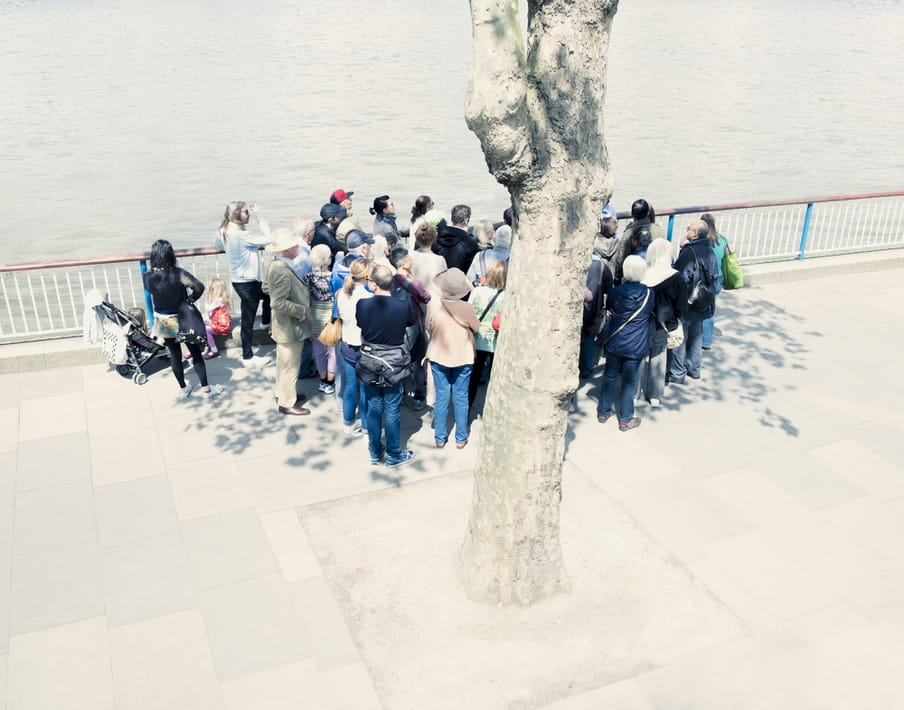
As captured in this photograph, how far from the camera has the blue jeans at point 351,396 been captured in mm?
8062

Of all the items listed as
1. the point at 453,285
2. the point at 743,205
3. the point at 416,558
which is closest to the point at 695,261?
the point at 453,285

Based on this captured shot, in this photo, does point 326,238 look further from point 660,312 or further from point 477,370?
point 660,312

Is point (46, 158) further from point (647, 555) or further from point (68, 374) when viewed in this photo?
point (647, 555)

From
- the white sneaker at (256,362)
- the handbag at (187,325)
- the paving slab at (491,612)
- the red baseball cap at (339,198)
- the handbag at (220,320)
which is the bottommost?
the paving slab at (491,612)

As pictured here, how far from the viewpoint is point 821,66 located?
45.6 m

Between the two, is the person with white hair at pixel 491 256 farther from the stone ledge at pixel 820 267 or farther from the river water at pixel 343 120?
the river water at pixel 343 120

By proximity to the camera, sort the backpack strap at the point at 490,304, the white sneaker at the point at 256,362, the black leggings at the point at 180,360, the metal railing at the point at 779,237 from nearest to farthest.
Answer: the backpack strap at the point at 490,304 → the black leggings at the point at 180,360 → the white sneaker at the point at 256,362 → the metal railing at the point at 779,237

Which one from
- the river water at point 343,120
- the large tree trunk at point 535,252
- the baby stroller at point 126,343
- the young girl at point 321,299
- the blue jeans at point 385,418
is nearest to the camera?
the large tree trunk at point 535,252

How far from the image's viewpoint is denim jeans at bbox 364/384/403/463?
24.2 ft

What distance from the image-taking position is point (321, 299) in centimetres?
867

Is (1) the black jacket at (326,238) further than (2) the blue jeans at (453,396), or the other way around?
(1) the black jacket at (326,238)

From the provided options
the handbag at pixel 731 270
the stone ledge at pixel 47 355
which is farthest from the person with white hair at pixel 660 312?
the stone ledge at pixel 47 355

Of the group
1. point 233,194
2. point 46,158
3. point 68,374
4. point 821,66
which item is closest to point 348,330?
point 68,374

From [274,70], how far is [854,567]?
3993 centimetres
